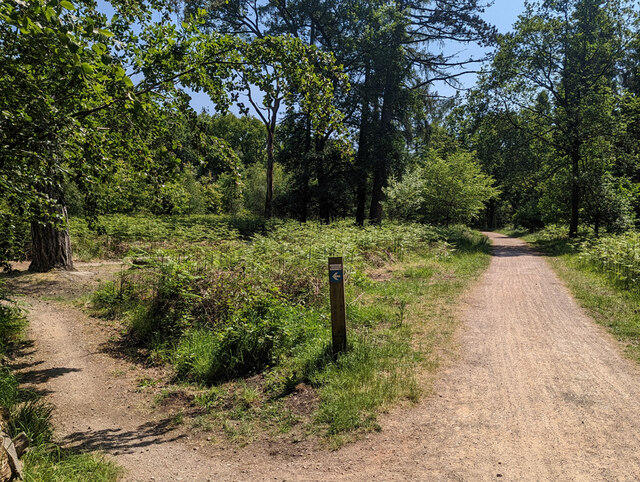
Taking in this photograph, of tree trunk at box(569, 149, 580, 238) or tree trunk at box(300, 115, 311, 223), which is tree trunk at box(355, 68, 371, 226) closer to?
tree trunk at box(300, 115, 311, 223)

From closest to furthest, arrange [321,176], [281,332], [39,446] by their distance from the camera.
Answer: [39,446], [281,332], [321,176]

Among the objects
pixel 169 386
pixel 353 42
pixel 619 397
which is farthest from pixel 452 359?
pixel 353 42

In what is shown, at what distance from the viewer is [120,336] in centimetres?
723

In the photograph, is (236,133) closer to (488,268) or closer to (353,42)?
(353,42)

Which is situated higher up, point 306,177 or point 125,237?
point 306,177

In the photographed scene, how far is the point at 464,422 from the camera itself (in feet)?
13.1

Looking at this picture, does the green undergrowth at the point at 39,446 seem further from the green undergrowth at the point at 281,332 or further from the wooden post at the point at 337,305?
the wooden post at the point at 337,305

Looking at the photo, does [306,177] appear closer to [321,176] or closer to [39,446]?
[321,176]

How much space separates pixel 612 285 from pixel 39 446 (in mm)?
10894

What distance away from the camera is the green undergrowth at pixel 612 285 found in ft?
21.4

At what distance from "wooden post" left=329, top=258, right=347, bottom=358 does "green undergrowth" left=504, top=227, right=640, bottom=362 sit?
3.97 metres

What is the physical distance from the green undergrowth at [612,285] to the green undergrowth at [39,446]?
654 cm

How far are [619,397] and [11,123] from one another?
6.91 metres

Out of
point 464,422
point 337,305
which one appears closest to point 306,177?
point 337,305
